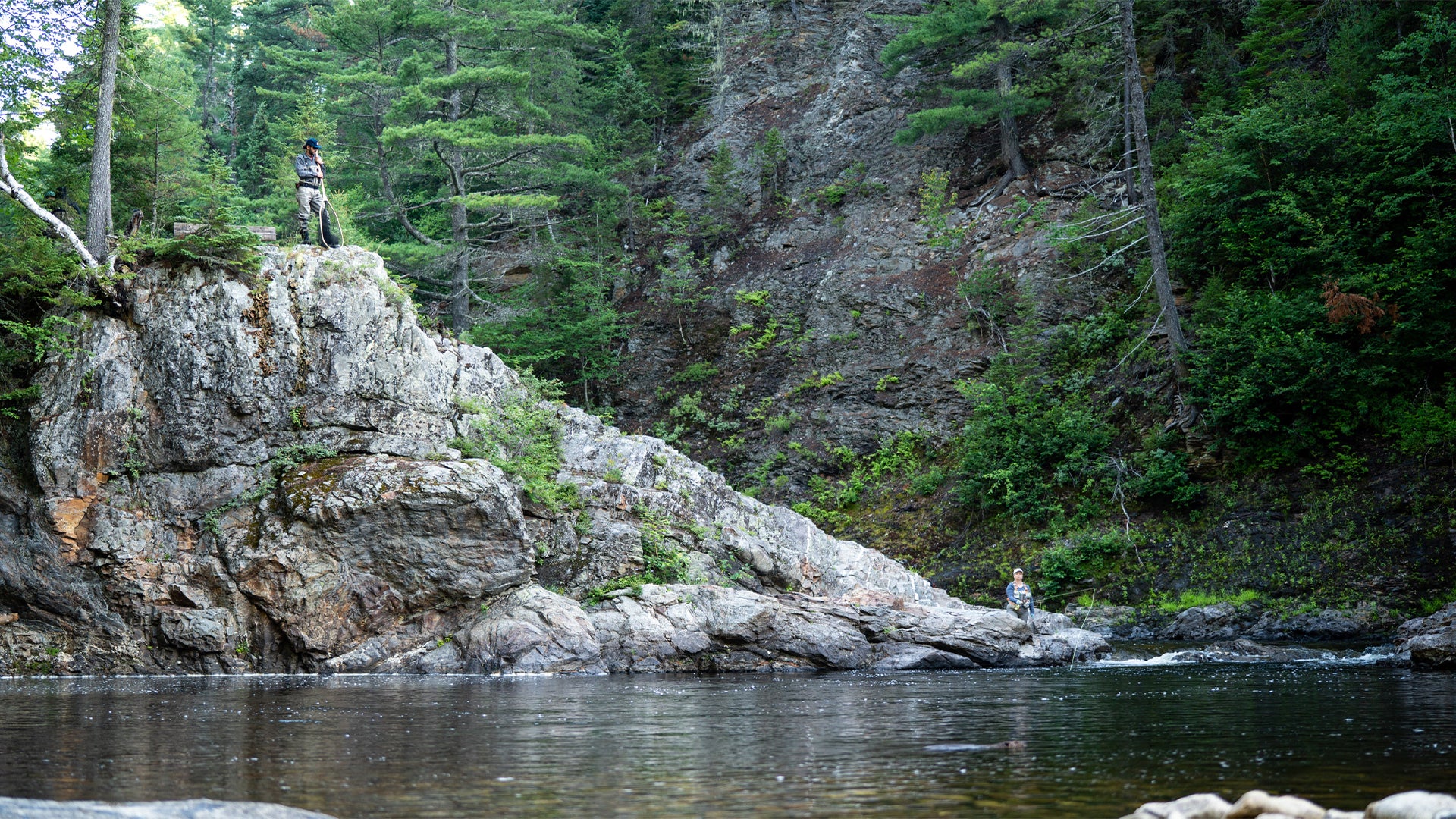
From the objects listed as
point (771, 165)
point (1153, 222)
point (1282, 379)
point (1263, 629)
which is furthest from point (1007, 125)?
point (1263, 629)

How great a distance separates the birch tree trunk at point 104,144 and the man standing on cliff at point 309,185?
Result: 3965mm

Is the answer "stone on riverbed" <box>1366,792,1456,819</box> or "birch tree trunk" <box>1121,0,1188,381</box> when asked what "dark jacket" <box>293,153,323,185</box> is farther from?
"stone on riverbed" <box>1366,792,1456,819</box>

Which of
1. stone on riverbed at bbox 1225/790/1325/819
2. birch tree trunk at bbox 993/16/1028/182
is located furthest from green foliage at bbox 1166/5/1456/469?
stone on riverbed at bbox 1225/790/1325/819

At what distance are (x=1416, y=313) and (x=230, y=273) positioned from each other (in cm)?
2504

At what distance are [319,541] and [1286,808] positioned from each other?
17.3 metres

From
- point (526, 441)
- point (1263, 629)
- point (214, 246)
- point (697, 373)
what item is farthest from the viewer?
point (697, 373)

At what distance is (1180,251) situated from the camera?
27.1 meters

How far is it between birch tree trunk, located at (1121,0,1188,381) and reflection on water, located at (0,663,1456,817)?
42.5 ft

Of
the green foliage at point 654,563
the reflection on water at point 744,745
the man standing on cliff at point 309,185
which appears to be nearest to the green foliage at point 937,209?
the green foliage at point 654,563

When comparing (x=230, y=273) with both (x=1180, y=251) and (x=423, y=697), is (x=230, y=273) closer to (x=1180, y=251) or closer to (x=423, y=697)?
(x=423, y=697)

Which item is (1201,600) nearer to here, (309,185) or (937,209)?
(937,209)

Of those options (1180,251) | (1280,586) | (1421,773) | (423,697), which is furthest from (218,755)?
(1180,251)

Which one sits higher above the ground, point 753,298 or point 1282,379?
point 753,298

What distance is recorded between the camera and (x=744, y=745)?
8234mm
